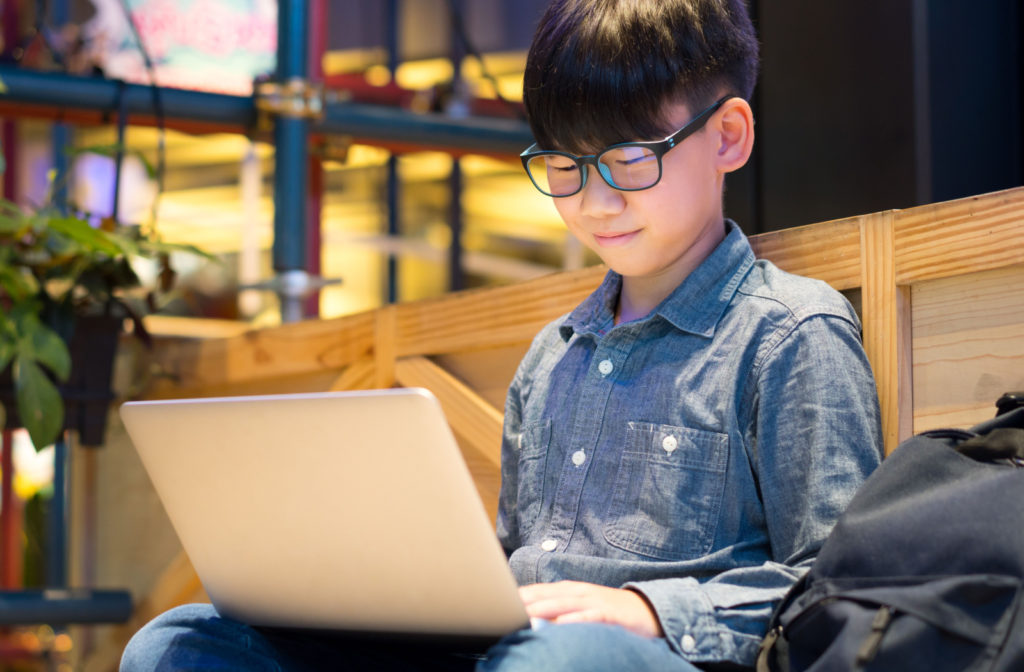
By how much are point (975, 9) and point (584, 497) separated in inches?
33.8

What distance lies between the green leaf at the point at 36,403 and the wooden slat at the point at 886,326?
154 cm

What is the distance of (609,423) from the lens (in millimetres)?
1137

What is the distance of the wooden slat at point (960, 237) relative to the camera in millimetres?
1014

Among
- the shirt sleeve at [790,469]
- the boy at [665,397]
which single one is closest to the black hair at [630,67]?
the boy at [665,397]

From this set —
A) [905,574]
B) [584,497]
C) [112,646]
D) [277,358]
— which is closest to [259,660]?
[584,497]

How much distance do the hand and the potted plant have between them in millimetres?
1477

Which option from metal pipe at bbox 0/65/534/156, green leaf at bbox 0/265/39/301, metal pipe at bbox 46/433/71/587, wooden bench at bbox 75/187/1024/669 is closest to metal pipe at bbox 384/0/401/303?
metal pipe at bbox 46/433/71/587

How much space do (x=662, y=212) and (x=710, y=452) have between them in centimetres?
24

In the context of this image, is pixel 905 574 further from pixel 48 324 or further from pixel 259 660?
pixel 48 324

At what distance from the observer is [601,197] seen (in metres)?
1.13

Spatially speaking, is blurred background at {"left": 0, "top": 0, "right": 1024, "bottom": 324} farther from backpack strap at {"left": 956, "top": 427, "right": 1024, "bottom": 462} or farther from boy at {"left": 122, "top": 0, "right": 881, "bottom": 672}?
backpack strap at {"left": 956, "top": 427, "right": 1024, "bottom": 462}

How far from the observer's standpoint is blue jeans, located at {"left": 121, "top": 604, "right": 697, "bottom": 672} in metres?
0.83

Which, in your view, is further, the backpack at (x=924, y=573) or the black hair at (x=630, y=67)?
the black hair at (x=630, y=67)

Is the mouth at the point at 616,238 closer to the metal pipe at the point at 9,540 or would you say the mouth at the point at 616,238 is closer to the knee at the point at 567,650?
the knee at the point at 567,650
